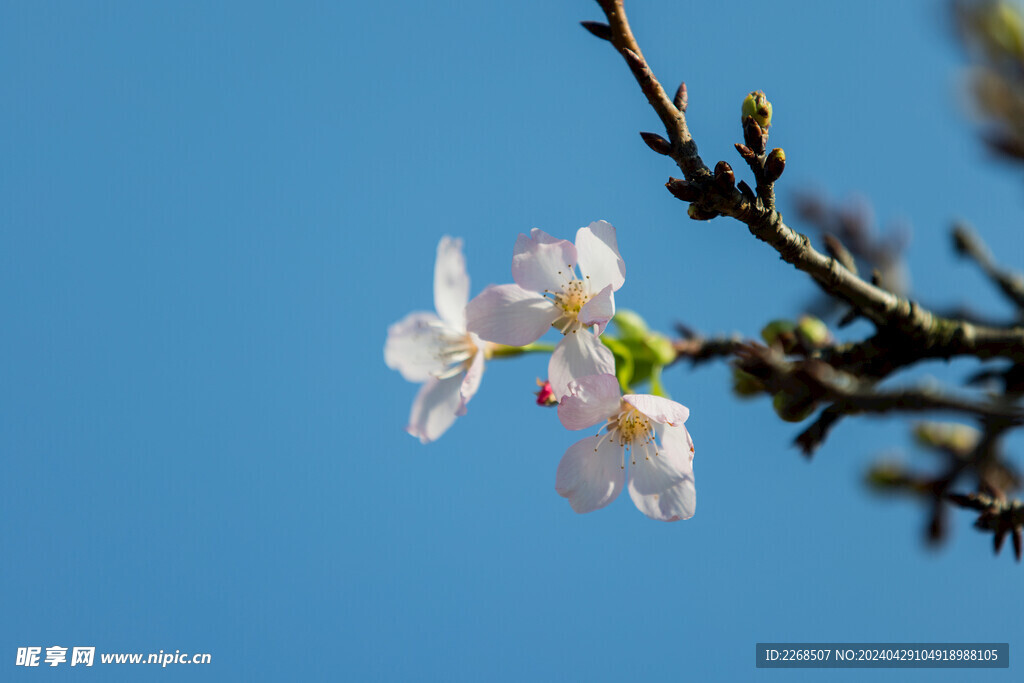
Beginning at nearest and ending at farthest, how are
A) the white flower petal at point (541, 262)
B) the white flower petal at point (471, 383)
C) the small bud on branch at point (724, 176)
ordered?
the small bud on branch at point (724, 176) < the white flower petal at point (541, 262) < the white flower petal at point (471, 383)

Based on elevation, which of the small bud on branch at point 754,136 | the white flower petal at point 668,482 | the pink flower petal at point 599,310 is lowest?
the white flower petal at point 668,482

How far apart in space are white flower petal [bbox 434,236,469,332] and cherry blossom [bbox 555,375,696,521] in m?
0.54

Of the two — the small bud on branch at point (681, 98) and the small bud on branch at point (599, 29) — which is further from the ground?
the small bud on branch at point (599, 29)

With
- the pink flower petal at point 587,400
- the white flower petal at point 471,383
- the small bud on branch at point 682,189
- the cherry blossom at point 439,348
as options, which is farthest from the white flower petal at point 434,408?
the small bud on branch at point 682,189

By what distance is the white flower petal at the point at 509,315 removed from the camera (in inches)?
60.1

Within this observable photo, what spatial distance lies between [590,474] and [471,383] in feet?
1.15

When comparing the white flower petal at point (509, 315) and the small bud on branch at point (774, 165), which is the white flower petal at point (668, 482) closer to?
the white flower petal at point (509, 315)

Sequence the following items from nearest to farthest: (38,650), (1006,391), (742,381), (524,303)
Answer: (524,303)
(1006,391)
(742,381)
(38,650)

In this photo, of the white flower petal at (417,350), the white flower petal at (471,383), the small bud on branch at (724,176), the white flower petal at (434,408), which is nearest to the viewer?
the small bud on branch at (724,176)

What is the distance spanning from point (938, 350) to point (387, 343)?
1.35 m

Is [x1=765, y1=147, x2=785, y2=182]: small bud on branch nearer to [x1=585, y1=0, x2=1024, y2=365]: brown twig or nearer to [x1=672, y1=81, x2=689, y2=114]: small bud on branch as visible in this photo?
[x1=585, y1=0, x2=1024, y2=365]: brown twig

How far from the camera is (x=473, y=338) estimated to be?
1994 mm

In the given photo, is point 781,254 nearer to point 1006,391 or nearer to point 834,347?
point 834,347

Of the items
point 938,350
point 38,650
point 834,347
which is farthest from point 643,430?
point 38,650
